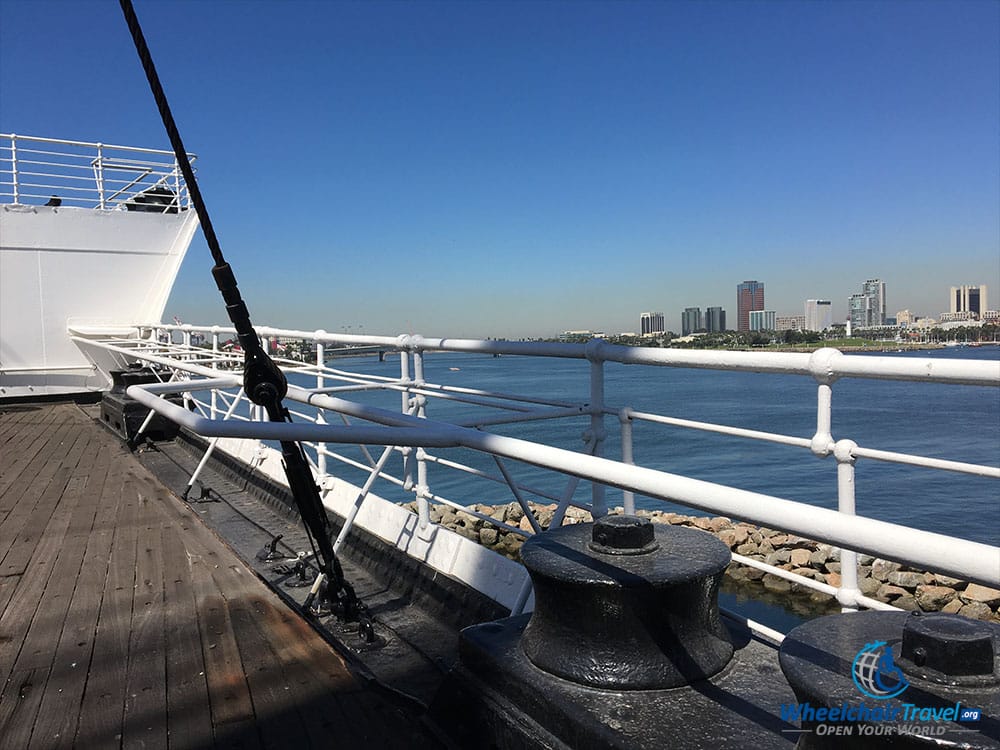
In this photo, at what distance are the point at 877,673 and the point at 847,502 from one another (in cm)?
80

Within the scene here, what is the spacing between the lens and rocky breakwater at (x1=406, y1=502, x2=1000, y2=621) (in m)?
11.4

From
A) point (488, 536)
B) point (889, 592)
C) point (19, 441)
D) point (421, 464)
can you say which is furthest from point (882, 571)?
point (19, 441)

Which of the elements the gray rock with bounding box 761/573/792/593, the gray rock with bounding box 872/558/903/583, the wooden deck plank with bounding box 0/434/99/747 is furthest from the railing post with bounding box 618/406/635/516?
the gray rock with bounding box 761/573/792/593

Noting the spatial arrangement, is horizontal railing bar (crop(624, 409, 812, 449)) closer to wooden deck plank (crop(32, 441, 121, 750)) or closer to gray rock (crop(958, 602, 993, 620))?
wooden deck plank (crop(32, 441, 121, 750))

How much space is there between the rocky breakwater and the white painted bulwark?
270 inches

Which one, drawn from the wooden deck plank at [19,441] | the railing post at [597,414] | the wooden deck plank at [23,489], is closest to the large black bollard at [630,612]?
the railing post at [597,414]

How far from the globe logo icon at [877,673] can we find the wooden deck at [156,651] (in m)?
1.37

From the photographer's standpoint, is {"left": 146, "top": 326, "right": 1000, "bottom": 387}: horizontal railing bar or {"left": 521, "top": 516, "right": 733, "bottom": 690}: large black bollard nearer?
{"left": 146, "top": 326, "right": 1000, "bottom": 387}: horizontal railing bar

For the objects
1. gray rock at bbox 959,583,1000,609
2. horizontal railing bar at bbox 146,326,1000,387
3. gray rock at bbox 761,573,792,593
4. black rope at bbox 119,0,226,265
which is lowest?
gray rock at bbox 761,573,792,593

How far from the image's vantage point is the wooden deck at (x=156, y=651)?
2.35 meters

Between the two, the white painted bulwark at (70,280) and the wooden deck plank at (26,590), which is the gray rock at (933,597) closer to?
the wooden deck plank at (26,590)

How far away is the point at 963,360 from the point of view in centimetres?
179

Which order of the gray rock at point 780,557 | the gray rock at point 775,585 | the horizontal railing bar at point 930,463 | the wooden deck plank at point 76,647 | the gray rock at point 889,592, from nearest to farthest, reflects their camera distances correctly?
1. the horizontal railing bar at point 930,463
2. the wooden deck plank at point 76,647
3. the gray rock at point 889,592
4. the gray rock at point 780,557
5. the gray rock at point 775,585

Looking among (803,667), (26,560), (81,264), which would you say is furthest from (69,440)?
(803,667)
